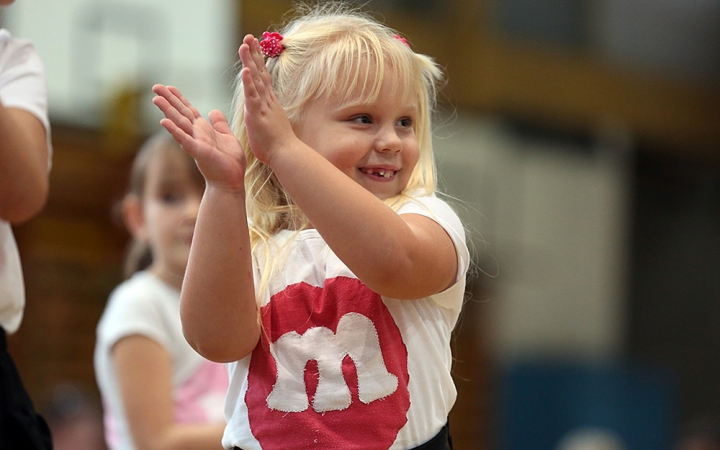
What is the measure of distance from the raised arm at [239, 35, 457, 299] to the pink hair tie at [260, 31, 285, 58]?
0.20 metres

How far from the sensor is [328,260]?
1379 millimetres

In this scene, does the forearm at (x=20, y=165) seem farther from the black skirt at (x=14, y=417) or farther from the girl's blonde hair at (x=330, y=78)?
the girl's blonde hair at (x=330, y=78)

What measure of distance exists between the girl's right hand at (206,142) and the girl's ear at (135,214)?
1237 mm

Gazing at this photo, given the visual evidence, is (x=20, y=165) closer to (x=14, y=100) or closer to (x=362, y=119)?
(x=14, y=100)

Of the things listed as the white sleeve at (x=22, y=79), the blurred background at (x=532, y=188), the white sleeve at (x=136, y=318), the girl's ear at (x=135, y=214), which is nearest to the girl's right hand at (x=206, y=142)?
the white sleeve at (x=22, y=79)

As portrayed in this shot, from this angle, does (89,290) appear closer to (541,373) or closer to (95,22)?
(95,22)

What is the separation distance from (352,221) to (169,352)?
1118mm

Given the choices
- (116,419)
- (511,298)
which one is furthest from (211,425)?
(511,298)

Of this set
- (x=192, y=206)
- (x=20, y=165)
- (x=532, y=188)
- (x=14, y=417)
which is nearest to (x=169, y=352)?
(x=192, y=206)

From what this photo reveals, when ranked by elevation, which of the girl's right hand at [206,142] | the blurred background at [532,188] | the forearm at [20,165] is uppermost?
the girl's right hand at [206,142]

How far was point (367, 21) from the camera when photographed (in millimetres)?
1503

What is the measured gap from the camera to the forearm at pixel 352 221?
47.5 inches

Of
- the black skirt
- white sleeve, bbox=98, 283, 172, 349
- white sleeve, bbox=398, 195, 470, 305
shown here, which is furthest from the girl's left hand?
white sleeve, bbox=98, 283, 172, 349

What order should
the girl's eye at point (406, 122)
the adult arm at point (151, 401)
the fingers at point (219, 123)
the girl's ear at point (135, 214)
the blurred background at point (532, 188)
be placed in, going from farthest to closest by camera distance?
the blurred background at point (532, 188) < the girl's ear at point (135, 214) < the adult arm at point (151, 401) < the girl's eye at point (406, 122) < the fingers at point (219, 123)
